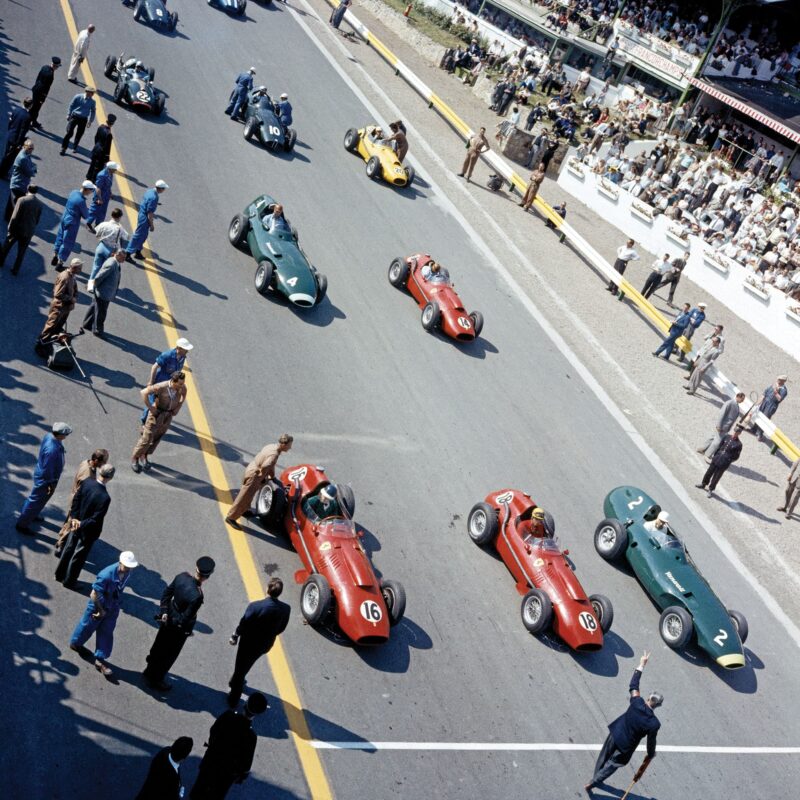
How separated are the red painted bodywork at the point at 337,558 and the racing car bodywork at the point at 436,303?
7.34 meters

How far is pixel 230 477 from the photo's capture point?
14109mm

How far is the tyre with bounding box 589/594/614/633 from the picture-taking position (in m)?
14.2

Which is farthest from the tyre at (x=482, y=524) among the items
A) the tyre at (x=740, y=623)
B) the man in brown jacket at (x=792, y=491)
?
the man in brown jacket at (x=792, y=491)

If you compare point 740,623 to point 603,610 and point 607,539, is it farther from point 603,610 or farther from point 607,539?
point 603,610

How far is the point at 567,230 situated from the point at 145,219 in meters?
14.0

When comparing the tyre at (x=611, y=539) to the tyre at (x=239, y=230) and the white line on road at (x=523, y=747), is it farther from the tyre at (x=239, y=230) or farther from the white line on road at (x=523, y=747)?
the tyre at (x=239, y=230)

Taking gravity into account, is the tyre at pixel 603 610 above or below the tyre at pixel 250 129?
below

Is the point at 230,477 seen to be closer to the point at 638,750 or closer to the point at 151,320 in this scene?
the point at 151,320

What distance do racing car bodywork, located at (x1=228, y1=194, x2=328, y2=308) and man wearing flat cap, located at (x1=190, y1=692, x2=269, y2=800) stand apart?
1123 centimetres

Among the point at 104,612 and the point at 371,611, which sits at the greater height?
the point at 104,612

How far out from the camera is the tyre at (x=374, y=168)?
26.3m

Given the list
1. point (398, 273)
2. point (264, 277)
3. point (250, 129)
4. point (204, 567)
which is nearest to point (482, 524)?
point (204, 567)

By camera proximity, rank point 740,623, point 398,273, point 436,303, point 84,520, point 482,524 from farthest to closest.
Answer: point 398,273, point 436,303, point 740,623, point 482,524, point 84,520

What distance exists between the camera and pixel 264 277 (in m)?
18.9
